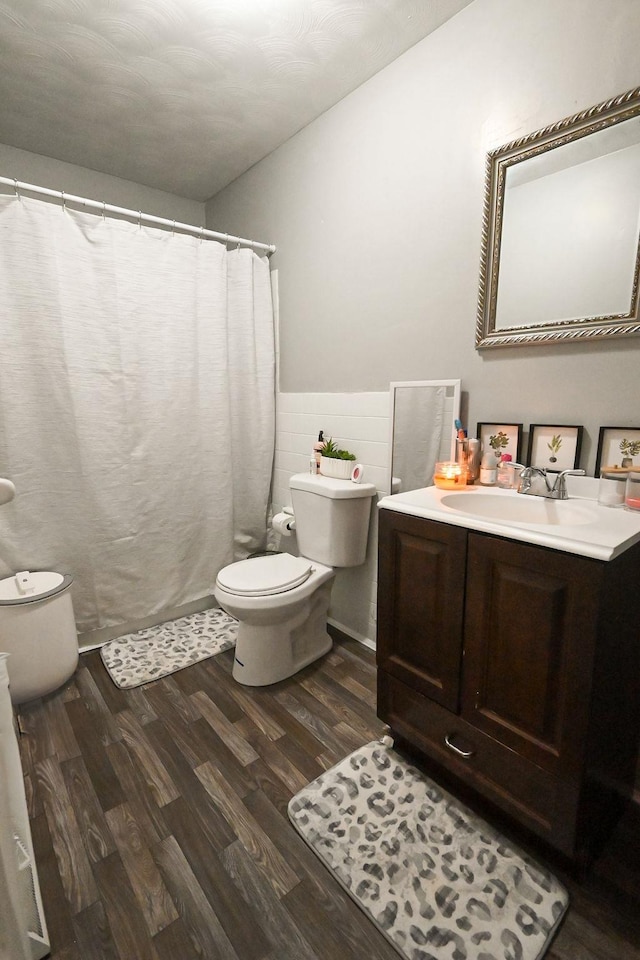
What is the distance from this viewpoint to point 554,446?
1352 millimetres

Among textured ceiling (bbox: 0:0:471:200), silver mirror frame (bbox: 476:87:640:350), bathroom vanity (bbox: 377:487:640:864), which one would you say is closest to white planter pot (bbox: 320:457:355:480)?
bathroom vanity (bbox: 377:487:640:864)

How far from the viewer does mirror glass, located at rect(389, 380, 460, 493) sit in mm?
1618

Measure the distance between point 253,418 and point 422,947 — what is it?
2128 mm

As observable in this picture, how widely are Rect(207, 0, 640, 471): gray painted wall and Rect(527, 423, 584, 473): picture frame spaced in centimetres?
3

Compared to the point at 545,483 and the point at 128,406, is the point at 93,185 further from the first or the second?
the point at 545,483

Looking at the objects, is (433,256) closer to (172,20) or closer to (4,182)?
(172,20)

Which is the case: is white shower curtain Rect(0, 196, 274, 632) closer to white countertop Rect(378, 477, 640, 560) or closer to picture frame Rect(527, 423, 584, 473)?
white countertop Rect(378, 477, 640, 560)

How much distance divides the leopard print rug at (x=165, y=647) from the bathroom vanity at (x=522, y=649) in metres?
1.07

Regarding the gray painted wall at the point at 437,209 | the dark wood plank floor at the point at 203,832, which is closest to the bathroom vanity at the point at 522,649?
the dark wood plank floor at the point at 203,832

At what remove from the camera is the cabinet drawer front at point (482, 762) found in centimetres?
103

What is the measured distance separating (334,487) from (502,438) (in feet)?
2.30

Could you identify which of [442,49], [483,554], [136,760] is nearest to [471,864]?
[483,554]

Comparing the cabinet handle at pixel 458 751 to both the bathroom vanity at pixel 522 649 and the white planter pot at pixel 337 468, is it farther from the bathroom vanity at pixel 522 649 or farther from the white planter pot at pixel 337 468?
the white planter pot at pixel 337 468

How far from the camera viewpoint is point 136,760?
1.45m
